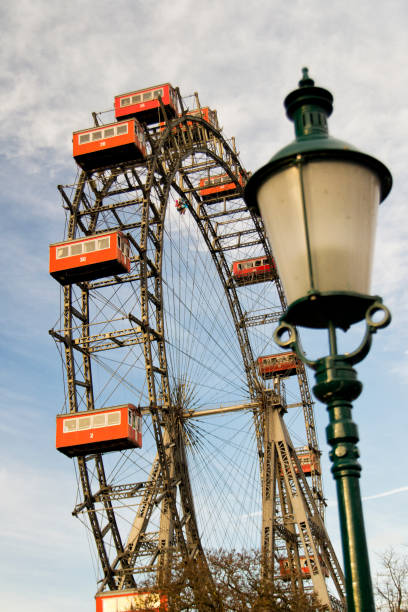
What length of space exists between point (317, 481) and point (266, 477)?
25921mm

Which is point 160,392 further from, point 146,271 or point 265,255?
point 265,255

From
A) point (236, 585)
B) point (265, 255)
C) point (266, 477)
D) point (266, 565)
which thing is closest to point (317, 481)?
point (265, 255)

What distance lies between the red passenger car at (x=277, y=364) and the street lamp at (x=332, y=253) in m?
49.8

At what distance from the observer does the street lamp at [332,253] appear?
428cm

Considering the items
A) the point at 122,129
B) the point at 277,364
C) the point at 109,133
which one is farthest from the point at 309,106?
the point at 277,364

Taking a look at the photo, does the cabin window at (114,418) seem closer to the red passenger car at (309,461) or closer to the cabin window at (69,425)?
the cabin window at (69,425)

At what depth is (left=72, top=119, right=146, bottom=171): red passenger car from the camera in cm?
3491

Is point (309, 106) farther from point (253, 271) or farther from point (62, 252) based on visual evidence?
point (253, 271)

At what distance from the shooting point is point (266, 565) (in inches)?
1224

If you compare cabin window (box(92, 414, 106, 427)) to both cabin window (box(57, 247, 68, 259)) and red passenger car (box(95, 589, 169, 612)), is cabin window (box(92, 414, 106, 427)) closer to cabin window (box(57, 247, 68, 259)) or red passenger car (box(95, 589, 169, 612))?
red passenger car (box(95, 589, 169, 612))

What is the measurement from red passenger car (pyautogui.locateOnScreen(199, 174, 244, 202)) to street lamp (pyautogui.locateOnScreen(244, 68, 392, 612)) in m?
41.9

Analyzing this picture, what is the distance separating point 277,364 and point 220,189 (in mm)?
14798

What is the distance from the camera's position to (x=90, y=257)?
3244cm

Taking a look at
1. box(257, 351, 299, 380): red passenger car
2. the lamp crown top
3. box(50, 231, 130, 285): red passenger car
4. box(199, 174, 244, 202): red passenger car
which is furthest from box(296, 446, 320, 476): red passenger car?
the lamp crown top
